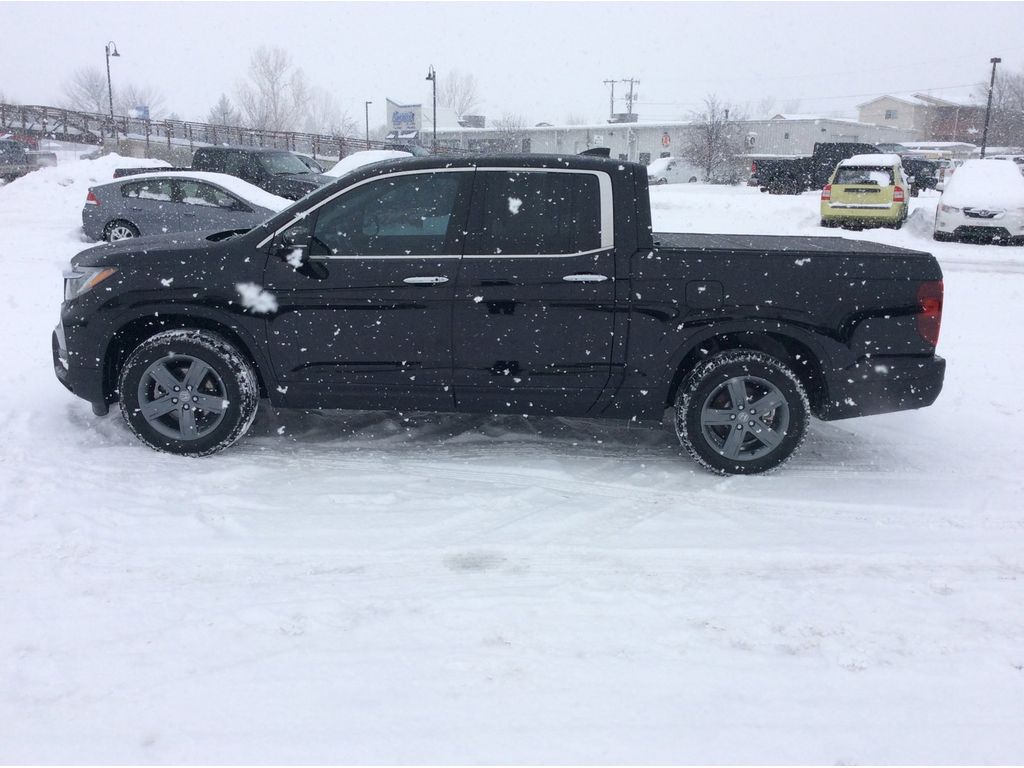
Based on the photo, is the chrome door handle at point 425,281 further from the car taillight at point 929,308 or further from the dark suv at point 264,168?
the dark suv at point 264,168

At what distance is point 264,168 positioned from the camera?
20.5m

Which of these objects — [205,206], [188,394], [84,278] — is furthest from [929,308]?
[205,206]

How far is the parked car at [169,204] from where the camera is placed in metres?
13.9

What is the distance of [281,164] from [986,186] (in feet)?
53.0

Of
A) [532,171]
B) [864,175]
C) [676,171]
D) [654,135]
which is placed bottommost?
[532,171]

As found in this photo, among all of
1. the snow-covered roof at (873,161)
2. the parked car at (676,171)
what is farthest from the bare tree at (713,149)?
the snow-covered roof at (873,161)

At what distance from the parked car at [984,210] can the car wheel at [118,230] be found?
15868mm

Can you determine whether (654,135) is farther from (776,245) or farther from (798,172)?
(776,245)

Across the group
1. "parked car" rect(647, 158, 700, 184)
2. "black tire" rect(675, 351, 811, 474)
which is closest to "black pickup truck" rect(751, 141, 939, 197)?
"parked car" rect(647, 158, 700, 184)

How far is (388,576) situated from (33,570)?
1575 millimetres

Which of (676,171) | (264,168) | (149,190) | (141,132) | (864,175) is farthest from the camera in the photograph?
(676,171)

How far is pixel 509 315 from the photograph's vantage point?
493cm

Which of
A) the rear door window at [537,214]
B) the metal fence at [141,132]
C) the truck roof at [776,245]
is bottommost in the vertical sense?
the truck roof at [776,245]

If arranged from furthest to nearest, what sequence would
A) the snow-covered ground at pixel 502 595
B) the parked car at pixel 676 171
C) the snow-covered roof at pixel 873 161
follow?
1. the parked car at pixel 676 171
2. the snow-covered roof at pixel 873 161
3. the snow-covered ground at pixel 502 595
